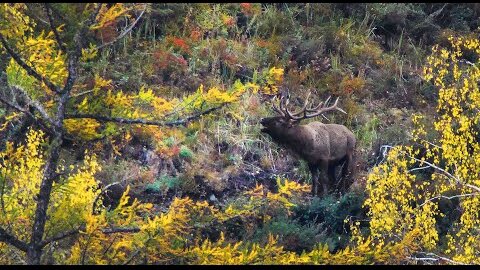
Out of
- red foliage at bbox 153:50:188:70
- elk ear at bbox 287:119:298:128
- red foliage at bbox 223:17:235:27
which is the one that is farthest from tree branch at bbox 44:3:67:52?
red foliage at bbox 223:17:235:27

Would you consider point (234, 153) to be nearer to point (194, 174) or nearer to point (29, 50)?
point (194, 174)

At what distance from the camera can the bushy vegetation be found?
5441 millimetres

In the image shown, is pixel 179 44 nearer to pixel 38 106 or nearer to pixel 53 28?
pixel 38 106

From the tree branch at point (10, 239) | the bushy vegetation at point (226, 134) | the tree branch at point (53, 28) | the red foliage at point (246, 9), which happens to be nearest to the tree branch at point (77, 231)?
the bushy vegetation at point (226, 134)

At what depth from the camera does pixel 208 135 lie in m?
13.0

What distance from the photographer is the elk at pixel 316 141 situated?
10.7 meters

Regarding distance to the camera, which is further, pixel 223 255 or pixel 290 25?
pixel 290 25

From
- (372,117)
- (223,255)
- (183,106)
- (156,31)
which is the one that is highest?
(183,106)

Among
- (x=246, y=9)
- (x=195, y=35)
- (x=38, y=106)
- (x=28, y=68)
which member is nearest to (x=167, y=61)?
(x=195, y=35)

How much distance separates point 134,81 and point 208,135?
1729 millimetres

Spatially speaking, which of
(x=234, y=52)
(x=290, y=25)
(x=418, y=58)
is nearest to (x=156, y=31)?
(x=234, y=52)

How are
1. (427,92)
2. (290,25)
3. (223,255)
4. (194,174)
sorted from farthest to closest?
1. (290,25)
2. (427,92)
3. (194,174)
4. (223,255)

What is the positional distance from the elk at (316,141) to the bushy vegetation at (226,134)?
0.95 ft

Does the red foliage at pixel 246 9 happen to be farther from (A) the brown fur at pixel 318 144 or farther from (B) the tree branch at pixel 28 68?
(B) the tree branch at pixel 28 68
